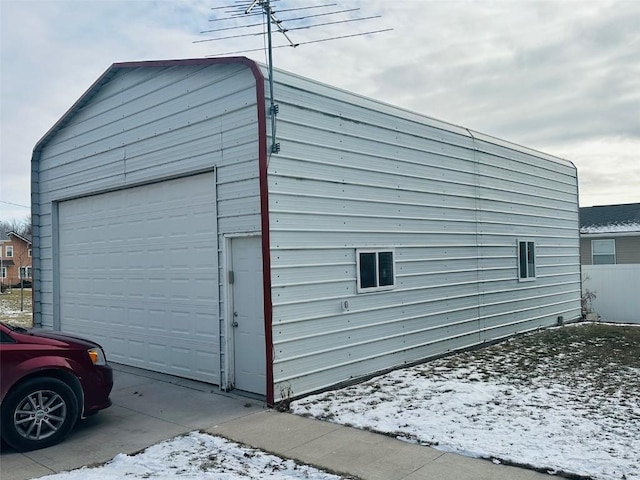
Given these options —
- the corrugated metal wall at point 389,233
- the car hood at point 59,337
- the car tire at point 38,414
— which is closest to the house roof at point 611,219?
the corrugated metal wall at point 389,233

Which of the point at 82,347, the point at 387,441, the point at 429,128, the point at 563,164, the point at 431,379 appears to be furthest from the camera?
the point at 563,164

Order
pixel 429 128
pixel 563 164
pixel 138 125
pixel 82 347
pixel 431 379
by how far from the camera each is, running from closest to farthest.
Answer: pixel 82 347 < pixel 431 379 < pixel 138 125 < pixel 429 128 < pixel 563 164

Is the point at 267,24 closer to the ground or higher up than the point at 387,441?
higher up

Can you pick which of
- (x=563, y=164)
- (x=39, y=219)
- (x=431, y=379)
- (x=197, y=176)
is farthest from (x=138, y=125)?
(x=563, y=164)

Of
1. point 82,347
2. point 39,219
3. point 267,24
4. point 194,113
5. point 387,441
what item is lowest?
point 387,441

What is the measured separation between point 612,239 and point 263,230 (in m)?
20.9

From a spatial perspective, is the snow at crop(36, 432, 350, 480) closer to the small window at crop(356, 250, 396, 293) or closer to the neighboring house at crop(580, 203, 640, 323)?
the small window at crop(356, 250, 396, 293)

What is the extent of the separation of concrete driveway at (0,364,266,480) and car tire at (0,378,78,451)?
12 cm

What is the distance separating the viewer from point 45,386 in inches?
223

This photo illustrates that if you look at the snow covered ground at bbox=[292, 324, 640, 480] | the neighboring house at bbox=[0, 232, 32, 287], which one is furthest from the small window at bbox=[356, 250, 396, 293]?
the neighboring house at bbox=[0, 232, 32, 287]

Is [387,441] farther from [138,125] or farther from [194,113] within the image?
[138,125]

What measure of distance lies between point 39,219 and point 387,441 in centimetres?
953

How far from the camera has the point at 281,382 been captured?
703 cm

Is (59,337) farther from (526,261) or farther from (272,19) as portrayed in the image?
(526,261)
